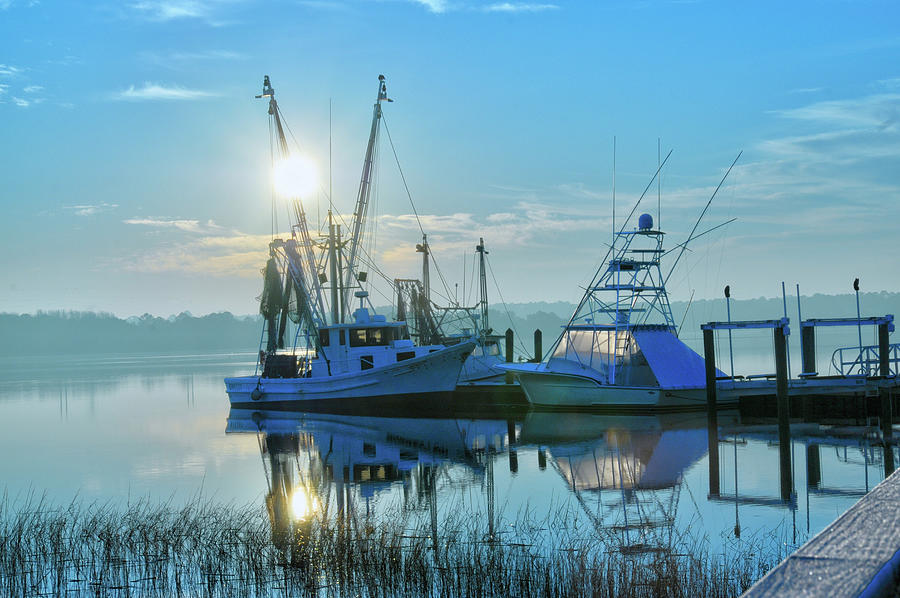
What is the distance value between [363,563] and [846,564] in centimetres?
1145

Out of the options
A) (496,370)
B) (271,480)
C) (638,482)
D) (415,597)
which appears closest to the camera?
(415,597)

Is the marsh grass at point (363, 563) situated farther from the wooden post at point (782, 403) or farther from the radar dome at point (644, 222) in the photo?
the radar dome at point (644, 222)

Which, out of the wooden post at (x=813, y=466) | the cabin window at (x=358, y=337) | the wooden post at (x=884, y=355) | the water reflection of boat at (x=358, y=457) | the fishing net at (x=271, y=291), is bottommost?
the water reflection of boat at (x=358, y=457)

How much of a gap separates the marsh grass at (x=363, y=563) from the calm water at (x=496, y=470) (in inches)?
45.2

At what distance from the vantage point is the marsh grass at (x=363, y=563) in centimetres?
1148

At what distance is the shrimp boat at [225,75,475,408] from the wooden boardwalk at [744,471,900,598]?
129ft

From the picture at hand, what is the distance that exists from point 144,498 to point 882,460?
1975 cm

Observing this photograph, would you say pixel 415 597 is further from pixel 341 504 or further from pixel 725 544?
pixel 341 504

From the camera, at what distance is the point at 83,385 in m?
88.4

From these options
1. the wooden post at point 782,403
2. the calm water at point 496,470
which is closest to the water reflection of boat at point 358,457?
the calm water at point 496,470

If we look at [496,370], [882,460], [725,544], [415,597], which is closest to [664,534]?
[725,544]

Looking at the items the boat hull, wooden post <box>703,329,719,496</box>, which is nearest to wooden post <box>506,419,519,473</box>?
the boat hull

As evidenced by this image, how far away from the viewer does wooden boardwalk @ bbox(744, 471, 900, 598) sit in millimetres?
1748

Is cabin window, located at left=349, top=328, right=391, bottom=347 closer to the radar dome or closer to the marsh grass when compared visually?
the radar dome
